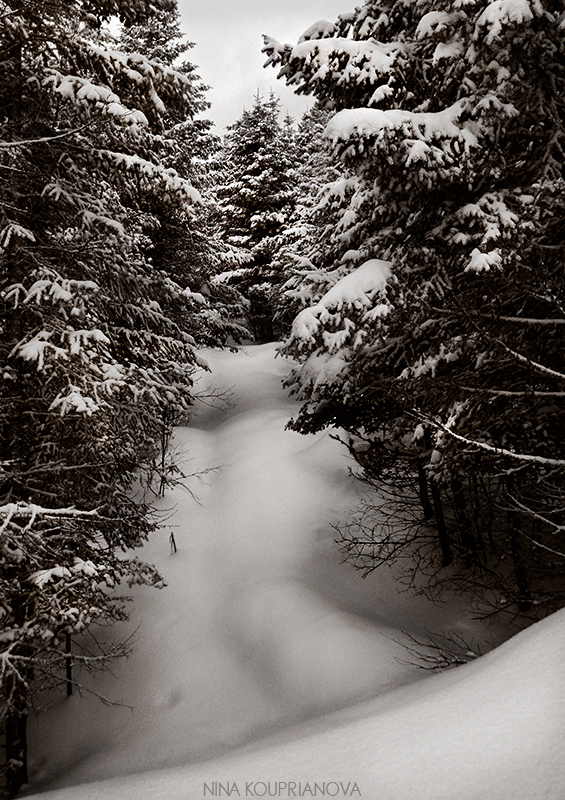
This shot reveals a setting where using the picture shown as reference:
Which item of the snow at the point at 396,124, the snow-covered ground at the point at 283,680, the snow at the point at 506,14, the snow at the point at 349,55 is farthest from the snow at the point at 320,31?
the snow-covered ground at the point at 283,680

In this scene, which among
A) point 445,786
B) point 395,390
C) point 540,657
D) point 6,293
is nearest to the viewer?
point 445,786

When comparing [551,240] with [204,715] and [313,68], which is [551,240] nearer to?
[313,68]

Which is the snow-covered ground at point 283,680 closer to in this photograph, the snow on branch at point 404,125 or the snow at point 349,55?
the snow on branch at point 404,125

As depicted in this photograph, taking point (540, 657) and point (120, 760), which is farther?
point (120, 760)

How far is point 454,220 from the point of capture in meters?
7.01

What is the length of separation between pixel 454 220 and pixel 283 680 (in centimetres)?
702

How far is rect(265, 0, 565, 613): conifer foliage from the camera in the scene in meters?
5.59

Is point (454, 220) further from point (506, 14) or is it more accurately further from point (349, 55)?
point (349, 55)

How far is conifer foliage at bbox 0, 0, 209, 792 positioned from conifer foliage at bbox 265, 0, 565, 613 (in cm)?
227

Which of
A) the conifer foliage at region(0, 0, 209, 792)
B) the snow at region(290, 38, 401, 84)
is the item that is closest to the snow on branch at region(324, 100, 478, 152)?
the snow at region(290, 38, 401, 84)

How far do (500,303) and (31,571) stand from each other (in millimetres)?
5800

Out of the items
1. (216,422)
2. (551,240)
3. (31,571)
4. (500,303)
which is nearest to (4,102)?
(31,571)

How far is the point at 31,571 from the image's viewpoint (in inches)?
221

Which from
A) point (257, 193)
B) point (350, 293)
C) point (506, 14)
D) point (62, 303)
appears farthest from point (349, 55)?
point (257, 193)
